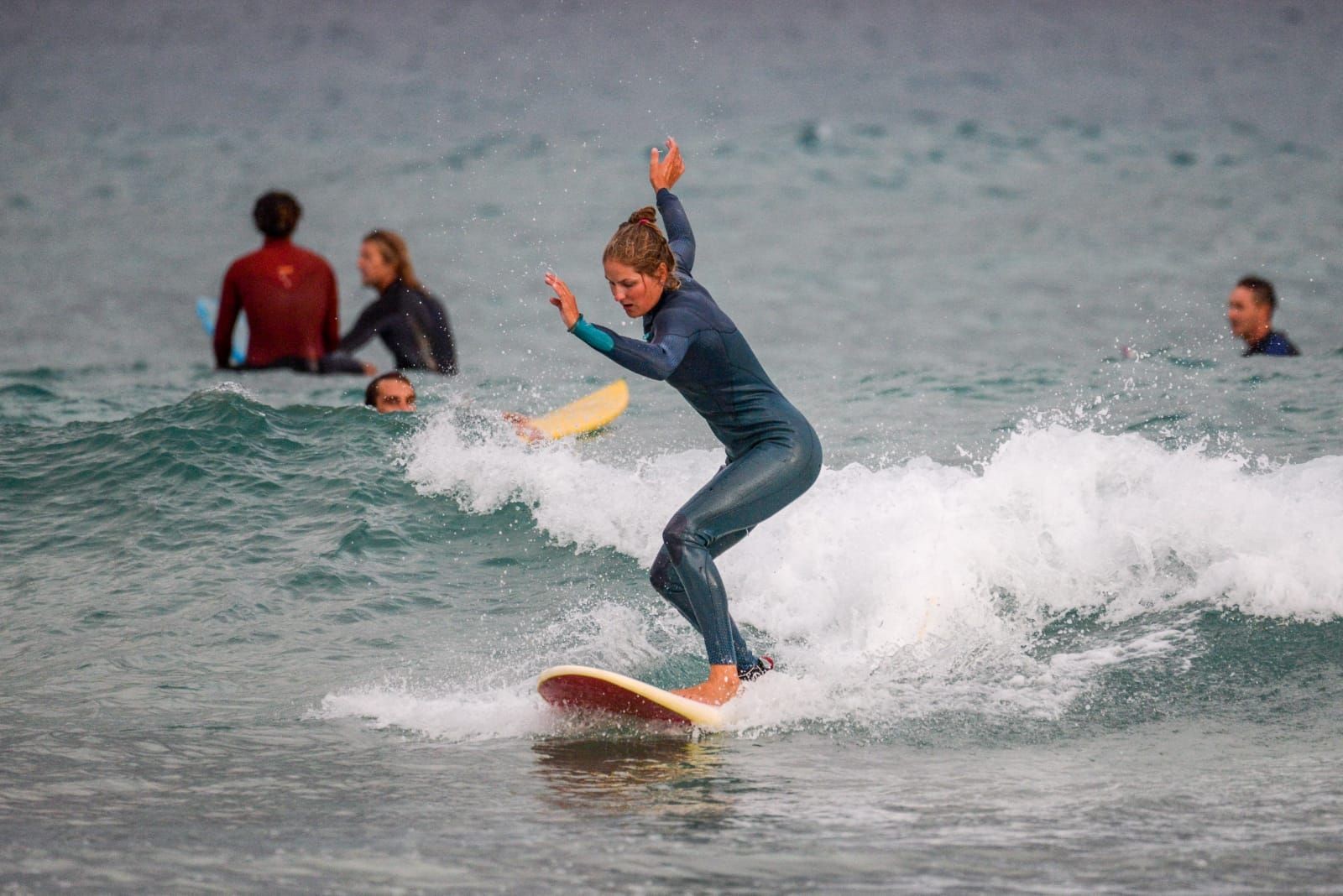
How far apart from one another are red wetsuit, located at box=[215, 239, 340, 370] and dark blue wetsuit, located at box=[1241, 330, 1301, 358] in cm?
691

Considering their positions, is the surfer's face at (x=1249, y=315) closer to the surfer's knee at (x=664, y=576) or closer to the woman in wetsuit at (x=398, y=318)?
the woman in wetsuit at (x=398, y=318)

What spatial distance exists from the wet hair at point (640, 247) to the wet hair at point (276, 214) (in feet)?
22.1

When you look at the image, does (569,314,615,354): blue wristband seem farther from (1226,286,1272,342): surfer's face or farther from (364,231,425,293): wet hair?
(1226,286,1272,342): surfer's face

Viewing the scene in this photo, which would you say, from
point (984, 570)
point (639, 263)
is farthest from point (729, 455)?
point (984, 570)

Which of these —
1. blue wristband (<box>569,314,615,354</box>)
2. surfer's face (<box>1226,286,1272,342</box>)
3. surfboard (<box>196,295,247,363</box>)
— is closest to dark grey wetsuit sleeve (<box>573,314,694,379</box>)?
blue wristband (<box>569,314,615,354</box>)

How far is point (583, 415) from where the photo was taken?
1039 centimetres

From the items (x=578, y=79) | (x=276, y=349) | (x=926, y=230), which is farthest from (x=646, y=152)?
(x=276, y=349)

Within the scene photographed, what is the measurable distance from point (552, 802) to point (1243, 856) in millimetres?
2154

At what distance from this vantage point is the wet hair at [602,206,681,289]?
5457 mm

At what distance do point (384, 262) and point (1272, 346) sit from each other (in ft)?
21.8

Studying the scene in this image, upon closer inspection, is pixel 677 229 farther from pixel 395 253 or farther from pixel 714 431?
Answer: pixel 395 253

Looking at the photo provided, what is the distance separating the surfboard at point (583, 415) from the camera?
376 inches

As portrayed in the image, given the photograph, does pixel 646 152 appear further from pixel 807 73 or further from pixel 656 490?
pixel 656 490

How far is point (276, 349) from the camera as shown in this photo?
39.9 feet
